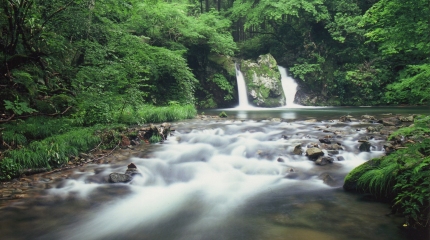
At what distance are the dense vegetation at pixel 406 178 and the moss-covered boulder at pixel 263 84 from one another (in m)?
16.8

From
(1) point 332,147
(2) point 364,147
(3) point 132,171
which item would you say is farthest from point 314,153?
(3) point 132,171

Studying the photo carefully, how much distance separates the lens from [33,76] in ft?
22.7

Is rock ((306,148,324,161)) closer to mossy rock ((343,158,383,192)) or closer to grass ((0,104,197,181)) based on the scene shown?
mossy rock ((343,158,383,192))

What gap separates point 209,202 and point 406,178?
118 inches

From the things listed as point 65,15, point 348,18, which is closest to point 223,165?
point 65,15

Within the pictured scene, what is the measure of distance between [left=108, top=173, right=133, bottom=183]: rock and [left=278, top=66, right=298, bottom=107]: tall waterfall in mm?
18523

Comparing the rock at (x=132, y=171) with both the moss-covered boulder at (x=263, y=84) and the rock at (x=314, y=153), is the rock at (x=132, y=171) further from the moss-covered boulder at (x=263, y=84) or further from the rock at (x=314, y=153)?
the moss-covered boulder at (x=263, y=84)

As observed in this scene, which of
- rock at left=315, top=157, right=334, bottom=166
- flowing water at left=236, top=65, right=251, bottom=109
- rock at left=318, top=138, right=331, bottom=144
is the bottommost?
rock at left=315, top=157, right=334, bottom=166

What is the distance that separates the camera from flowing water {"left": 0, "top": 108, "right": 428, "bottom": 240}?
3578 mm

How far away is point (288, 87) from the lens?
75.6 feet

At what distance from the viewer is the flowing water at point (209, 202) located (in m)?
3.58

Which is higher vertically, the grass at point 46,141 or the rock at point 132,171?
the grass at point 46,141

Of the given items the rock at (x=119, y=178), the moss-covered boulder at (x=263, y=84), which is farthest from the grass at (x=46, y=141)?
the moss-covered boulder at (x=263, y=84)

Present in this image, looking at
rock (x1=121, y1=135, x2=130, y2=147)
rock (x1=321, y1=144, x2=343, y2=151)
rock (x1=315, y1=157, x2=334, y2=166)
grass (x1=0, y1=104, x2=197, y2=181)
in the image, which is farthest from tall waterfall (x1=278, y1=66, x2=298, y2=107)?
grass (x1=0, y1=104, x2=197, y2=181)
